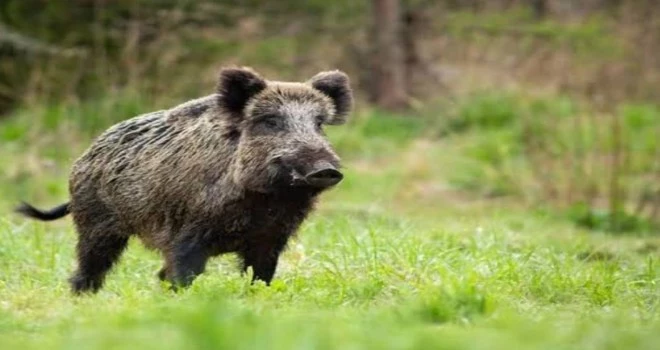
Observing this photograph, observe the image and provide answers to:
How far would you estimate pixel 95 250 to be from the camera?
8.52m

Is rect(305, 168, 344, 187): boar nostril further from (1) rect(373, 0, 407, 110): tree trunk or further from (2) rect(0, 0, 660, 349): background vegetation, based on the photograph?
(1) rect(373, 0, 407, 110): tree trunk

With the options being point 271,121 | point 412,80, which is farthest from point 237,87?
point 412,80

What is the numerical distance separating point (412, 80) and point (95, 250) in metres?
12.2

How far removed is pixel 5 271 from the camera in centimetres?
859

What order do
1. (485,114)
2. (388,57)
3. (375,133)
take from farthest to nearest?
(388,57) → (485,114) → (375,133)

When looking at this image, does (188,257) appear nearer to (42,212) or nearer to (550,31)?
(42,212)

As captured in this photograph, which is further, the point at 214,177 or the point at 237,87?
the point at 237,87

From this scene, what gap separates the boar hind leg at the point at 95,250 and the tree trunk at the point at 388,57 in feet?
37.0

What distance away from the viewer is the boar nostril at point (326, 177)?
23.5 feet

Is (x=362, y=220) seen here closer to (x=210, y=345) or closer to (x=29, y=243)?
(x=29, y=243)

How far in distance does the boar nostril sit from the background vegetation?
1.76 feet

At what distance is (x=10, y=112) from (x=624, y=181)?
8.57 meters

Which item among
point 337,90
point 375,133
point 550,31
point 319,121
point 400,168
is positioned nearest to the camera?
point 319,121

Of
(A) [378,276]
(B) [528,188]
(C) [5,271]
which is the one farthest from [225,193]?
(B) [528,188]
